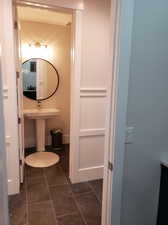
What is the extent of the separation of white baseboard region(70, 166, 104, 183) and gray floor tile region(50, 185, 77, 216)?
0.20 meters

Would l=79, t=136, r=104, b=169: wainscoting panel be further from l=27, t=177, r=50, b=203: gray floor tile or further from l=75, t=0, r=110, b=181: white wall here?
l=27, t=177, r=50, b=203: gray floor tile

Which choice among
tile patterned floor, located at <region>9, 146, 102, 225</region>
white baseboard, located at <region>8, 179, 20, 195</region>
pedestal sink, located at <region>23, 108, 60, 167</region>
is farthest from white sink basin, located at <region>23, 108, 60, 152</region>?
white baseboard, located at <region>8, 179, 20, 195</region>

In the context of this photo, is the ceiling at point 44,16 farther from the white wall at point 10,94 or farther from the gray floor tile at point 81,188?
the gray floor tile at point 81,188

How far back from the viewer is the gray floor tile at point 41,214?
6.26ft

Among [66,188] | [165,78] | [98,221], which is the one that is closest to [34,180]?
[66,188]

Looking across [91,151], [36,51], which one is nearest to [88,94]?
[91,151]

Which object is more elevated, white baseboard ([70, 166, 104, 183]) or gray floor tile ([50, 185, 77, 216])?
white baseboard ([70, 166, 104, 183])

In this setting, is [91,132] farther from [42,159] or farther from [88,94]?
[42,159]

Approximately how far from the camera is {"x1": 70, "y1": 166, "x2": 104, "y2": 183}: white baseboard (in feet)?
8.77

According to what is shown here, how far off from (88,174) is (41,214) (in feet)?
3.05

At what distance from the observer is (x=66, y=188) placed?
2520 millimetres

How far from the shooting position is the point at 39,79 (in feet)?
12.8

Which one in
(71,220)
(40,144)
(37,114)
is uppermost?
(37,114)

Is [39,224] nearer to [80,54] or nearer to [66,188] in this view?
[66,188]
